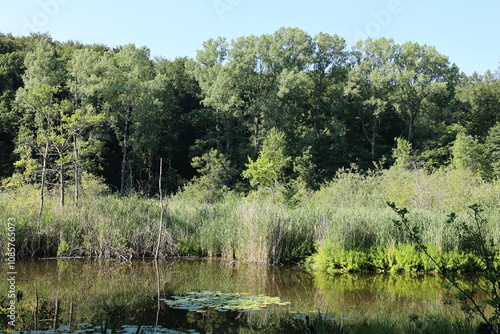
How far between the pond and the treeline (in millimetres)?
20114

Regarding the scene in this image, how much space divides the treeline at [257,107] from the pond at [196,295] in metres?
20.1

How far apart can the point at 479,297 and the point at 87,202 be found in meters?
9.08

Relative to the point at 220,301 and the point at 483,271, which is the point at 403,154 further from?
the point at 483,271

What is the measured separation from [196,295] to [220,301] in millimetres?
601

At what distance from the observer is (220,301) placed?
7.04m

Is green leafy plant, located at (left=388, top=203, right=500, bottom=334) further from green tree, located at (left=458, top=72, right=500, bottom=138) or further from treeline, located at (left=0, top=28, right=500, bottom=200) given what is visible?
green tree, located at (left=458, top=72, right=500, bottom=138)

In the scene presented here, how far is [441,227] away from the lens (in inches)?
413

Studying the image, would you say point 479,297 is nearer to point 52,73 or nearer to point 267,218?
point 267,218

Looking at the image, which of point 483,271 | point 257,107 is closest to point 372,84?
point 257,107

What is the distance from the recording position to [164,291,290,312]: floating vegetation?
21.9 ft

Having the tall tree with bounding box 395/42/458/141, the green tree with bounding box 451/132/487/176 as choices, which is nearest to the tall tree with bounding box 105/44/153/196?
the tall tree with bounding box 395/42/458/141

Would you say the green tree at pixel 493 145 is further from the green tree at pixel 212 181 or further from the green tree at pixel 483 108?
the green tree at pixel 212 181

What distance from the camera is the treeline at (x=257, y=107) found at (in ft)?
106

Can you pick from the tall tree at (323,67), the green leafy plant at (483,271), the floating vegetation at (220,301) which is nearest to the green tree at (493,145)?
the tall tree at (323,67)
